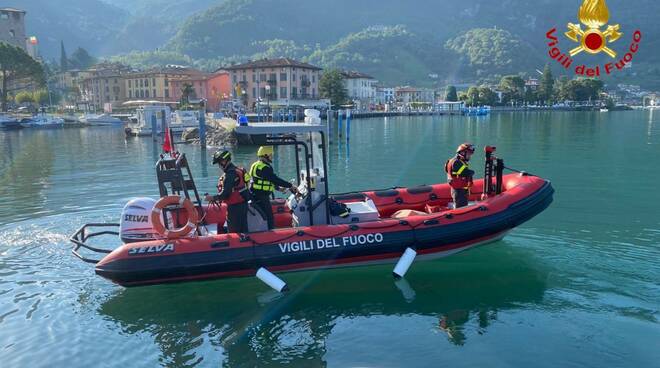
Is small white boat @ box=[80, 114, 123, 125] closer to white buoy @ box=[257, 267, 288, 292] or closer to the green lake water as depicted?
the green lake water

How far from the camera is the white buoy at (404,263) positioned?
727 cm

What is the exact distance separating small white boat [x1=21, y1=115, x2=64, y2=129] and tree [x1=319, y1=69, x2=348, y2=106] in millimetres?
34605

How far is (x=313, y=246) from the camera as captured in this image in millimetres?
7305

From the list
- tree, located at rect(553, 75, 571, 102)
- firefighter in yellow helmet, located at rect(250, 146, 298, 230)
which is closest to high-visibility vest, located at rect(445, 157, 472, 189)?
firefighter in yellow helmet, located at rect(250, 146, 298, 230)

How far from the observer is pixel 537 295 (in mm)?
7273

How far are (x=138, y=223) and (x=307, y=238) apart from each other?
252 cm

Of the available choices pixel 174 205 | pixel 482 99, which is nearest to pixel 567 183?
pixel 174 205

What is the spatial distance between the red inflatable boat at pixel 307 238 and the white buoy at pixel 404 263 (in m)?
0.02

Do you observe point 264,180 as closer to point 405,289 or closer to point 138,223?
point 138,223

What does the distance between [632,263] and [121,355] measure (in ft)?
25.1

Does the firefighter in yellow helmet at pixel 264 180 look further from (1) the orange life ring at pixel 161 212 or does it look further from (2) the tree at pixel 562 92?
(2) the tree at pixel 562 92

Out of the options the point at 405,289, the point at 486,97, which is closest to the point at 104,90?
the point at 486,97

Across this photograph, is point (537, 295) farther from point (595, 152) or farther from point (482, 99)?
point (482, 99)

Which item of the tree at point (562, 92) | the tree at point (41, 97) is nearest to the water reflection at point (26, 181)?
the tree at point (41, 97)
